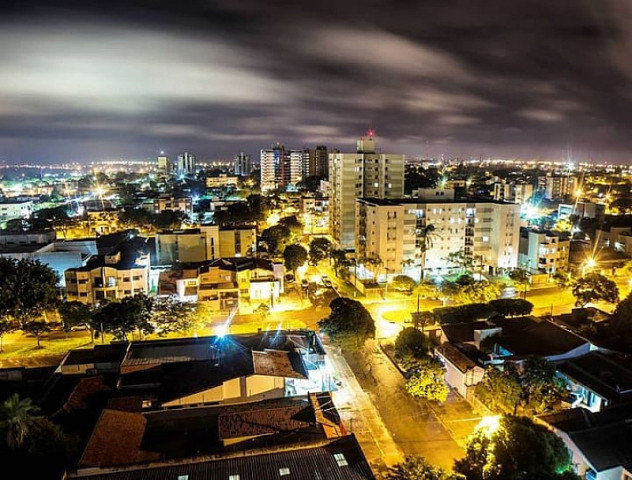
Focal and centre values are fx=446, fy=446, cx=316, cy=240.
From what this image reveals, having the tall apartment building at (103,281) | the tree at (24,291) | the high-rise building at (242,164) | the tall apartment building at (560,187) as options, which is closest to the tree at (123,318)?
the tree at (24,291)

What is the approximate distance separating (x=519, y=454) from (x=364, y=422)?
521 cm

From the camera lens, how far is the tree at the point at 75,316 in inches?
830

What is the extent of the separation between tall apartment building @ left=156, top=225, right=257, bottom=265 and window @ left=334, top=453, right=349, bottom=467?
2475 cm

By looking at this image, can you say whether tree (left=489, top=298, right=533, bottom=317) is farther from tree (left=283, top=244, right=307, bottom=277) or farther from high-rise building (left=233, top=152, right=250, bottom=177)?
high-rise building (left=233, top=152, right=250, bottom=177)

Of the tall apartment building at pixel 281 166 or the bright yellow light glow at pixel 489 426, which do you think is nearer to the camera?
the bright yellow light glow at pixel 489 426

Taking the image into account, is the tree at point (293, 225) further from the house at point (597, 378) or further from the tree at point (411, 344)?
the house at point (597, 378)

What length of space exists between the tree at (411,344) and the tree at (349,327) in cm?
150

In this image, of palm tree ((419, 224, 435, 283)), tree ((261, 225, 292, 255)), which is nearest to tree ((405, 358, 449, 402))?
palm tree ((419, 224, 435, 283))

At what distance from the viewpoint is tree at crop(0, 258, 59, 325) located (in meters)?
21.1

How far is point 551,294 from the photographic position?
27953 mm

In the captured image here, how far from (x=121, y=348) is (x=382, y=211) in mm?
18881

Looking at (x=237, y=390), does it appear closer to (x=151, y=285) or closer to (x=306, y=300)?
(x=306, y=300)

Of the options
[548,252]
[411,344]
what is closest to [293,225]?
[548,252]

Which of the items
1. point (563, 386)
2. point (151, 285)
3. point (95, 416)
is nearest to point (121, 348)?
point (95, 416)
